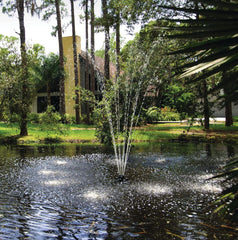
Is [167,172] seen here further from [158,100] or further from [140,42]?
[158,100]

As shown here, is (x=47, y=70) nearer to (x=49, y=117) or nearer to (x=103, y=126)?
(x=49, y=117)

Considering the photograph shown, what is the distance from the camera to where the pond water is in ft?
12.0

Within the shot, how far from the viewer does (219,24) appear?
40.8 inches

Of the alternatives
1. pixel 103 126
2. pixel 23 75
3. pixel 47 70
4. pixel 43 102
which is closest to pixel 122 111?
pixel 103 126

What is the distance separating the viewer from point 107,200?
16.4 ft

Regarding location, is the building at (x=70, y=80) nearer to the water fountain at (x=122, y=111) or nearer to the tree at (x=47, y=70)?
the tree at (x=47, y=70)

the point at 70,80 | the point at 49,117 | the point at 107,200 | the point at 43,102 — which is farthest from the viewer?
the point at 43,102

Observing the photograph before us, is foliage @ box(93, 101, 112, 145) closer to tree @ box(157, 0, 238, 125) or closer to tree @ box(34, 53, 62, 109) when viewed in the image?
tree @ box(157, 0, 238, 125)

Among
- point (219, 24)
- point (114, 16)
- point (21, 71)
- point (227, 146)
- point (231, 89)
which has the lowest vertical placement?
point (227, 146)

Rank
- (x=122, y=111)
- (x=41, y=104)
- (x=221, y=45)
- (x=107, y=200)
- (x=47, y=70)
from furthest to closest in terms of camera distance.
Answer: (x=41, y=104) < (x=47, y=70) < (x=122, y=111) < (x=107, y=200) < (x=221, y=45)

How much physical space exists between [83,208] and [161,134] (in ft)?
38.6

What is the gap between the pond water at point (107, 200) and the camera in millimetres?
3643

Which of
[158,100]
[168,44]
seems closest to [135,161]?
[168,44]

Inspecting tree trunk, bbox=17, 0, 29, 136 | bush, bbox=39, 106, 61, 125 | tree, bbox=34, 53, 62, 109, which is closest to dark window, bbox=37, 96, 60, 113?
tree, bbox=34, 53, 62, 109
